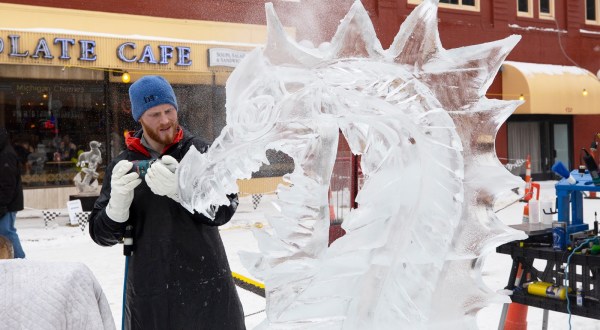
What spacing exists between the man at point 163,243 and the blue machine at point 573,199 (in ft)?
8.59

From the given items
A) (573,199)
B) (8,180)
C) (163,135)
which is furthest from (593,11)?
(163,135)

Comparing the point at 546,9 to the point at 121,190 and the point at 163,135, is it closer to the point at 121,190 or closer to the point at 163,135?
the point at 163,135

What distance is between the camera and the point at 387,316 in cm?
138

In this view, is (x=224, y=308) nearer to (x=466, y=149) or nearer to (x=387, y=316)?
(x=387, y=316)

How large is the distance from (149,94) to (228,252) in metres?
5.70

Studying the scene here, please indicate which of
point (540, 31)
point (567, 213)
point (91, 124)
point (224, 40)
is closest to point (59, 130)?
point (91, 124)

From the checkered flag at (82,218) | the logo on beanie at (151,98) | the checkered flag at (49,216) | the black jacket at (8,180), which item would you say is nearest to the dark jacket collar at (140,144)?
the logo on beanie at (151,98)

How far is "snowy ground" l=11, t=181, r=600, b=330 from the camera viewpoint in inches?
197

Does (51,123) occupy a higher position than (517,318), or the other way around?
(51,123)

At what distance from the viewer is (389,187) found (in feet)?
4.55

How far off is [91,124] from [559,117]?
12.9m

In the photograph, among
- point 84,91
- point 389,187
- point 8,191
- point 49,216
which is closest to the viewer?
point 389,187

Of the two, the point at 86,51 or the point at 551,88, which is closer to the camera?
the point at 86,51

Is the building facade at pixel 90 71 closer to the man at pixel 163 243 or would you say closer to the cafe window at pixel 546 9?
the man at pixel 163 243
